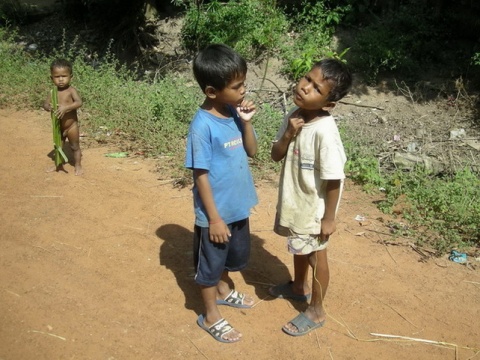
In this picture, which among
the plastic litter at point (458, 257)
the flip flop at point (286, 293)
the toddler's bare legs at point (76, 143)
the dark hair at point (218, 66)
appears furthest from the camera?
the toddler's bare legs at point (76, 143)

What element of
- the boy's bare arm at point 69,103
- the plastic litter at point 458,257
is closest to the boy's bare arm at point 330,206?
the plastic litter at point 458,257

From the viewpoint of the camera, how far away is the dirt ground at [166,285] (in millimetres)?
2855

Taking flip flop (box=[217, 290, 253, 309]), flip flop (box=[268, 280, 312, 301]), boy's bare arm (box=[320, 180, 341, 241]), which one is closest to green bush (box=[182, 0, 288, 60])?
flip flop (box=[268, 280, 312, 301])

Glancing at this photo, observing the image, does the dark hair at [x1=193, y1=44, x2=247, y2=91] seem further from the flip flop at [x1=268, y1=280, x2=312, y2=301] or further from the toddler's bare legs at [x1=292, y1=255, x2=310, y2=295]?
the flip flop at [x1=268, y1=280, x2=312, y2=301]

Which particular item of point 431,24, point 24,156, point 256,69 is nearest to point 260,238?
point 24,156

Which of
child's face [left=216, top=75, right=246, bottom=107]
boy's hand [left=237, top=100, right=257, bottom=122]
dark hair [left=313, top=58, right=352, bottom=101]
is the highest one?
dark hair [left=313, top=58, right=352, bottom=101]

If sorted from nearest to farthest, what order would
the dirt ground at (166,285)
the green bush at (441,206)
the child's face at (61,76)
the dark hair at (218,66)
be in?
the dark hair at (218,66), the dirt ground at (166,285), the green bush at (441,206), the child's face at (61,76)

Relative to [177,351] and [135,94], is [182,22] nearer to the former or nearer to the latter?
[135,94]

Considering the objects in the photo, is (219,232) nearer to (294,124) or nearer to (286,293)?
(294,124)

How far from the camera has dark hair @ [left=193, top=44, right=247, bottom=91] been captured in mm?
2420

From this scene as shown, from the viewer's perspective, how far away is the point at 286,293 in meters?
3.28

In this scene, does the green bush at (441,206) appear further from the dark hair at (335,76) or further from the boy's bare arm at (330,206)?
the dark hair at (335,76)

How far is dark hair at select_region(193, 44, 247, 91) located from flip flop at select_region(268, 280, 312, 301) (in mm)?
1496

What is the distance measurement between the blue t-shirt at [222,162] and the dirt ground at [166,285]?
781 mm
